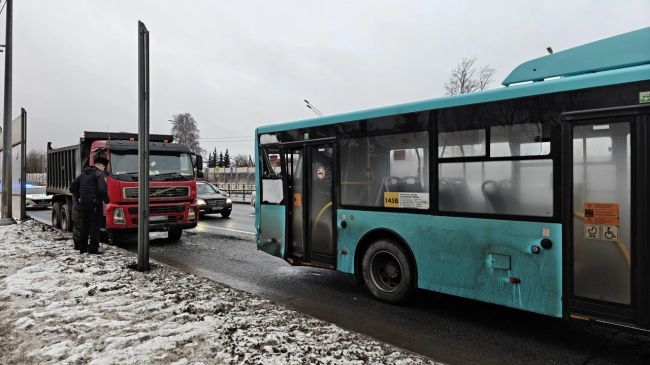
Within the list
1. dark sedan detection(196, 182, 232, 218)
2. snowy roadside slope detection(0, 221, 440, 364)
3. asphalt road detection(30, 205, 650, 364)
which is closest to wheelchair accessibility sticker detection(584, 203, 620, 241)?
asphalt road detection(30, 205, 650, 364)

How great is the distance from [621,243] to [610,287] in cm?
42

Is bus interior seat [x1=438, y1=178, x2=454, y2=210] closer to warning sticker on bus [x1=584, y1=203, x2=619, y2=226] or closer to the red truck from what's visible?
warning sticker on bus [x1=584, y1=203, x2=619, y2=226]

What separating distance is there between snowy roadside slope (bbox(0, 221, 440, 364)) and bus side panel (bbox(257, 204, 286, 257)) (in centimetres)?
140

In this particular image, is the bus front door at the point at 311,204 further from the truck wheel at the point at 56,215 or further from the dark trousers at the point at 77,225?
the truck wheel at the point at 56,215

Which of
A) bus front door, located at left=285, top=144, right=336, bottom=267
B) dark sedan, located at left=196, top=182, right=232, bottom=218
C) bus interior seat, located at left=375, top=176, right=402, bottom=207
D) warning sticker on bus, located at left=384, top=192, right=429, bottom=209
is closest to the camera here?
warning sticker on bus, located at left=384, top=192, right=429, bottom=209

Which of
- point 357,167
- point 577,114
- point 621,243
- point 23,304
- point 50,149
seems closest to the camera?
point 621,243

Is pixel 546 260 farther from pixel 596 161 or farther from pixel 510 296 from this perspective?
pixel 596 161

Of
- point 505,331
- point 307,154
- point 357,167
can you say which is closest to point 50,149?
point 307,154

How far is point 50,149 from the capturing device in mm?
13961

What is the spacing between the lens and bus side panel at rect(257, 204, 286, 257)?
23.6ft

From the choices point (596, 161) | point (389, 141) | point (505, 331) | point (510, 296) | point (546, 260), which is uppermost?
point (389, 141)

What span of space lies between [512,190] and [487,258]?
80 centimetres

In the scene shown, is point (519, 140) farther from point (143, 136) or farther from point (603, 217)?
point (143, 136)

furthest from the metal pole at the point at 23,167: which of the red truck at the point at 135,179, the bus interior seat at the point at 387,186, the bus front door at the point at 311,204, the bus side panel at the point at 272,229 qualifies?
the bus interior seat at the point at 387,186
